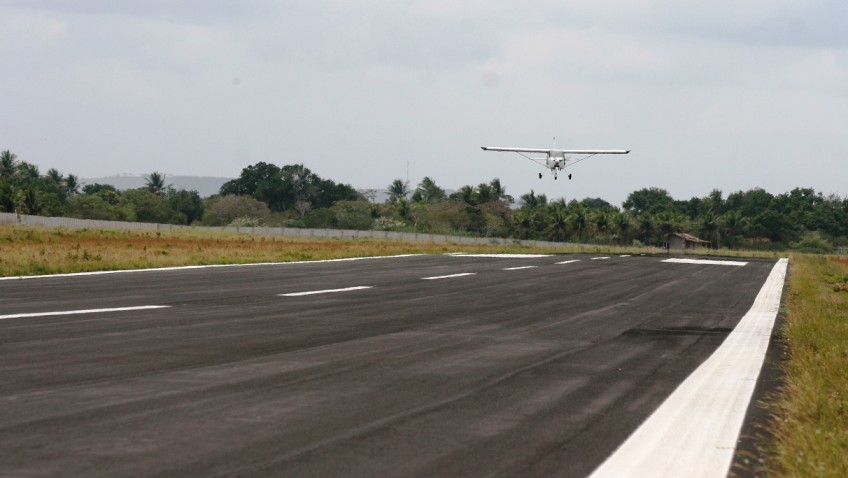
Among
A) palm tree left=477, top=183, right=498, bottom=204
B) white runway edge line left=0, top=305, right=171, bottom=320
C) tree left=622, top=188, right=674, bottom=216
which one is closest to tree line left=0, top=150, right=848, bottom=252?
palm tree left=477, top=183, right=498, bottom=204

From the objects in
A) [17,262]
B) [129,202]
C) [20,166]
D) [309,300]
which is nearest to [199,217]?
[129,202]

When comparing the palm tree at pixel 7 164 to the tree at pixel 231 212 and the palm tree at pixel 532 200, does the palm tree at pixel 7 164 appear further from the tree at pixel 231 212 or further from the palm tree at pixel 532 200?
the palm tree at pixel 532 200

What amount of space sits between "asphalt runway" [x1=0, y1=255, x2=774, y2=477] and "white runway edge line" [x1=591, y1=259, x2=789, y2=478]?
165 millimetres

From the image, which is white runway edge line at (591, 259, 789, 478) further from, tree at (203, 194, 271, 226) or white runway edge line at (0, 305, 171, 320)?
tree at (203, 194, 271, 226)

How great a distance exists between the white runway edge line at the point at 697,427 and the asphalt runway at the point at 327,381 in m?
0.17

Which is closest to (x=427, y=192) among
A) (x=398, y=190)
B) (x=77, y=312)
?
(x=398, y=190)

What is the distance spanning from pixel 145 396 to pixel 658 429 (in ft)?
12.9

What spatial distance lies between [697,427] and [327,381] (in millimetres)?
3193

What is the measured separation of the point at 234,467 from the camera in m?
4.89

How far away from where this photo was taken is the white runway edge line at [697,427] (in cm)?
534

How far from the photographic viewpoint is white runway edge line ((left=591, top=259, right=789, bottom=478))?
534 cm

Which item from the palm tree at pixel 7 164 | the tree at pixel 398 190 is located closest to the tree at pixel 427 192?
the tree at pixel 398 190

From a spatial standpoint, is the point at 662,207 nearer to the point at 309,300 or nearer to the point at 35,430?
the point at 309,300

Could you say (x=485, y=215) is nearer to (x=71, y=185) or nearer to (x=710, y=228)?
(x=710, y=228)
